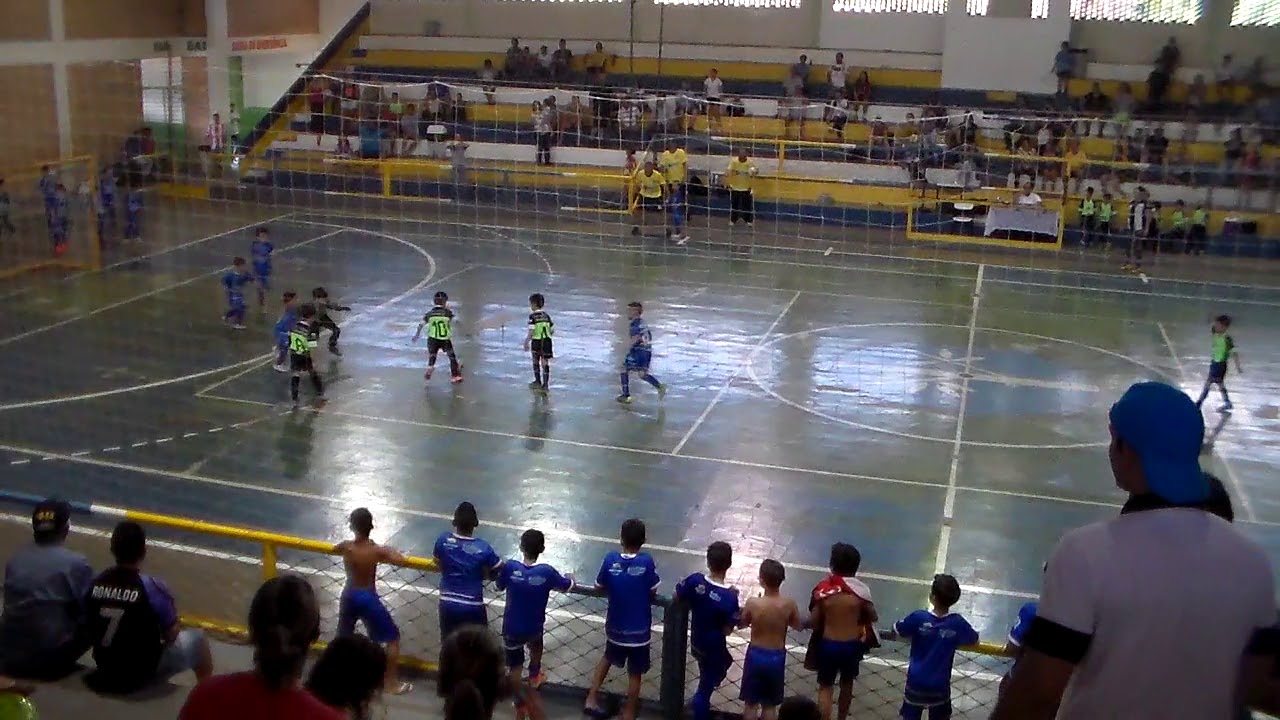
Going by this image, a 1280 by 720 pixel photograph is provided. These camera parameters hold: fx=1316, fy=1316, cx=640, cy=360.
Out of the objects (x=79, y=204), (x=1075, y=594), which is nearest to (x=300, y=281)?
(x=79, y=204)

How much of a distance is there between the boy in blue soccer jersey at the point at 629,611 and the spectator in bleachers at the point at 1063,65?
90.3ft

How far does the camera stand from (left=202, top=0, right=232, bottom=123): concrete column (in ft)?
114

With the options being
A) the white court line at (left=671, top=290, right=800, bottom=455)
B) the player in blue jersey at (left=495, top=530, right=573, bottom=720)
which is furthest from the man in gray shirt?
the white court line at (left=671, top=290, right=800, bottom=455)

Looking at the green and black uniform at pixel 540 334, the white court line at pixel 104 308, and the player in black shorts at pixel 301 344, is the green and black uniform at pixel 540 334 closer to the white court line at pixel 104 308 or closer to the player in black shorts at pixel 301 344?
the player in black shorts at pixel 301 344

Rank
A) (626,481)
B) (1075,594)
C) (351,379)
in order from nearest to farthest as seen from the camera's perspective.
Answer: (1075,594) → (626,481) → (351,379)

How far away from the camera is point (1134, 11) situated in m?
32.1

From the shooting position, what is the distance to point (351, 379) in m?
17.2

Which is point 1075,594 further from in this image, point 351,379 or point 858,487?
point 351,379

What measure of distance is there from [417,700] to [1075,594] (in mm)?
5558

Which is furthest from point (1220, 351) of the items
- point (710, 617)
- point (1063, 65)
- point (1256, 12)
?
point (1063, 65)

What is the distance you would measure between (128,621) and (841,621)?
3772 millimetres

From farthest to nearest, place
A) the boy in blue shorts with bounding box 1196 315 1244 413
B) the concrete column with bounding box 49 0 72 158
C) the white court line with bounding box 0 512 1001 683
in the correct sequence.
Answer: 1. the concrete column with bounding box 49 0 72 158
2. the boy in blue shorts with bounding box 1196 315 1244 413
3. the white court line with bounding box 0 512 1001 683

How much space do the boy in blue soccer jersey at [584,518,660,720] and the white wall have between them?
27918 mm

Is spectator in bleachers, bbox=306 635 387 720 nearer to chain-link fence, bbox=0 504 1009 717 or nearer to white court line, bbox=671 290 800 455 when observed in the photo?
chain-link fence, bbox=0 504 1009 717
